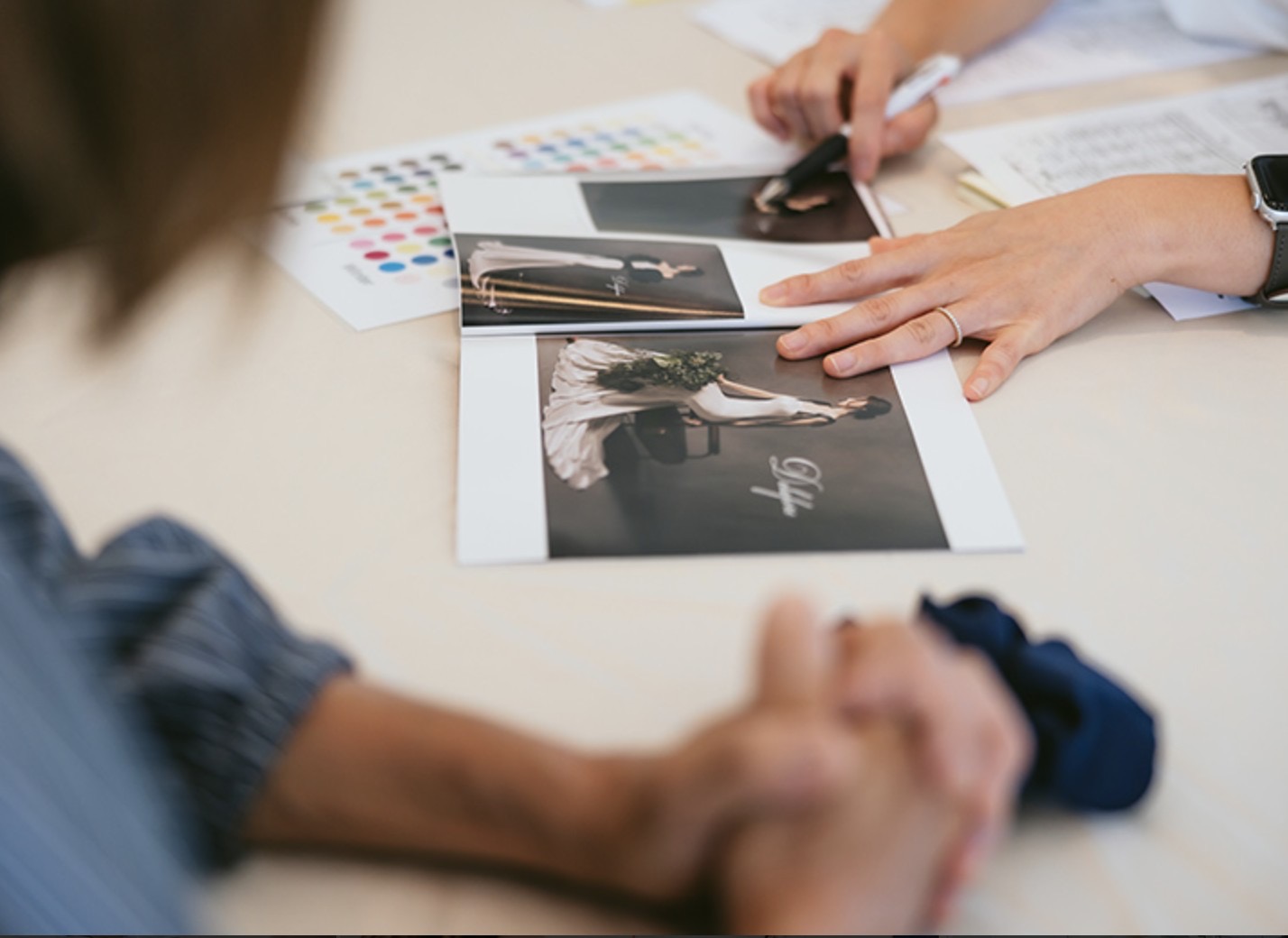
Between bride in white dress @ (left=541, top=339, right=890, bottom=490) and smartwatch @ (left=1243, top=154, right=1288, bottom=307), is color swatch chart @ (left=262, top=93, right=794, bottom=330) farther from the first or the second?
smartwatch @ (left=1243, top=154, right=1288, bottom=307)

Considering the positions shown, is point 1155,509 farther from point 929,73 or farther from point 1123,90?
point 1123,90

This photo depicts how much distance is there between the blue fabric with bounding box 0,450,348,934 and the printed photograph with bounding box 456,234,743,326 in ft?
1.15

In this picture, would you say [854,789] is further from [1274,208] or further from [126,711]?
[1274,208]

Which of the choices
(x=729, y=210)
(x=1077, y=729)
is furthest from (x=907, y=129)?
(x=1077, y=729)

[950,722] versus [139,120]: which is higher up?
[139,120]

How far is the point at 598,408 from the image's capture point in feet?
2.55

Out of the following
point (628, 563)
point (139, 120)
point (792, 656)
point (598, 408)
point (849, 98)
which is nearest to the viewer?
point (139, 120)

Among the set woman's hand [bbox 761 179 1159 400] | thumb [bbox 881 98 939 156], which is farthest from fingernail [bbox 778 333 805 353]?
thumb [bbox 881 98 939 156]

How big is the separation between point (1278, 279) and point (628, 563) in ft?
1.82

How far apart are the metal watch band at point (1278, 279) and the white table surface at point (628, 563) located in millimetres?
16

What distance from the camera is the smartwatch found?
0.89 metres

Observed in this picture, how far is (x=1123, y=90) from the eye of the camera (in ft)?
4.06

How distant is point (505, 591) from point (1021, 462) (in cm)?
32

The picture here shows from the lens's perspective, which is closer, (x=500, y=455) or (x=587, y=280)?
(x=500, y=455)
